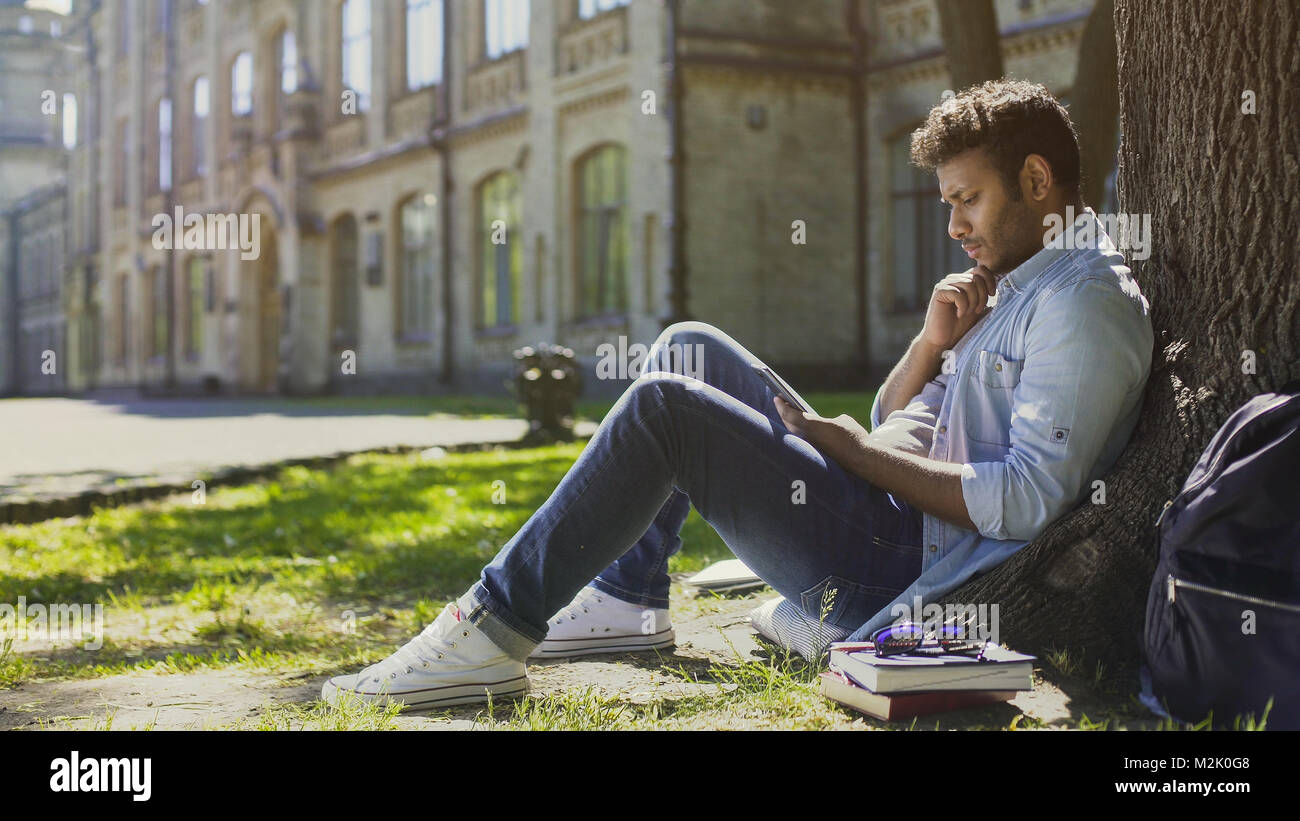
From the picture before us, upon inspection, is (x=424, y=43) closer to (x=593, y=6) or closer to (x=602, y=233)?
(x=593, y=6)

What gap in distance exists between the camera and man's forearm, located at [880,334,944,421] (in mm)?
3328

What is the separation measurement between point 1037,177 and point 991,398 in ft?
1.75

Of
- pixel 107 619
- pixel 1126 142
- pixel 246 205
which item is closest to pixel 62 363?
pixel 246 205

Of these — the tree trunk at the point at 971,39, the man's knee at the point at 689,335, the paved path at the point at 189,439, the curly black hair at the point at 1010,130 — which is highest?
the tree trunk at the point at 971,39

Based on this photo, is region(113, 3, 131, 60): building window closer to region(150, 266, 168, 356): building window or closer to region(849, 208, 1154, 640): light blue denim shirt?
region(150, 266, 168, 356): building window

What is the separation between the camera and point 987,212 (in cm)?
293

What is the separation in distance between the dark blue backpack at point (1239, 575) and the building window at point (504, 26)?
1996cm

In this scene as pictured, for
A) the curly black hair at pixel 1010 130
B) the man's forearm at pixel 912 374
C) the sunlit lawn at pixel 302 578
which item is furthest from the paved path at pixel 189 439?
the curly black hair at pixel 1010 130

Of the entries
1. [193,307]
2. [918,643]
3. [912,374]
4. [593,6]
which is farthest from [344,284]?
[918,643]

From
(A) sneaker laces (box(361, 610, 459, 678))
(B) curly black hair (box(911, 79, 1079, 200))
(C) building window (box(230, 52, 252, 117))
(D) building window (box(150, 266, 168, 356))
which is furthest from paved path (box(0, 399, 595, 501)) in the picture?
(D) building window (box(150, 266, 168, 356))

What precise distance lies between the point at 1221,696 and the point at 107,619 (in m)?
3.90

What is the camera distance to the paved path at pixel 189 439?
9031 mm

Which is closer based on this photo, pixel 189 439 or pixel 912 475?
pixel 912 475

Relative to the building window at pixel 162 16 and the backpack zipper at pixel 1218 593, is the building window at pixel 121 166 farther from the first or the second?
the backpack zipper at pixel 1218 593
